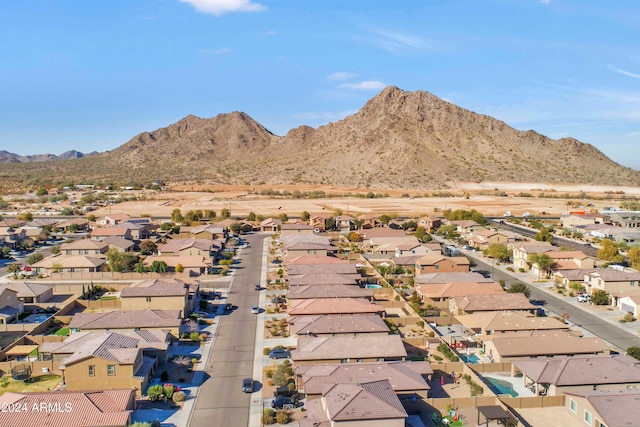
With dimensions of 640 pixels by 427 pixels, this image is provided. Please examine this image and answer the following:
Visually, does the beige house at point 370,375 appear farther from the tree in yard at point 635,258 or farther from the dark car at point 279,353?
the tree in yard at point 635,258

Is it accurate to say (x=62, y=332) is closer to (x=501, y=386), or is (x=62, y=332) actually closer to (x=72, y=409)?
(x=72, y=409)

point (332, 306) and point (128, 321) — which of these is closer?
point (128, 321)

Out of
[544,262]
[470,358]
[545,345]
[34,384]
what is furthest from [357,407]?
[544,262]

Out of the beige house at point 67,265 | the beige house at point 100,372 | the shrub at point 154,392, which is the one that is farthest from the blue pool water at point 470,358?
the beige house at point 67,265

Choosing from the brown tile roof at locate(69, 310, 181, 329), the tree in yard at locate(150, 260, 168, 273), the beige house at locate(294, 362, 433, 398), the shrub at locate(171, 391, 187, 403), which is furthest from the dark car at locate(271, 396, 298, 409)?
the tree in yard at locate(150, 260, 168, 273)

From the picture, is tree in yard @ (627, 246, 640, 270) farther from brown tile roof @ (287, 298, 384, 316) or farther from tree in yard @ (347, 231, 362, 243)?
brown tile roof @ (287, 298, 384, 316)

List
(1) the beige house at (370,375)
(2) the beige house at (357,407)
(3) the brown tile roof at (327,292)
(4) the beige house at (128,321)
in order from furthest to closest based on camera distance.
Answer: (3) the brown tile roof at (327,292) < (4) the beige house at (128,321) < (1) the beige house at (370,375) < (2) the beige house at (357,407)
